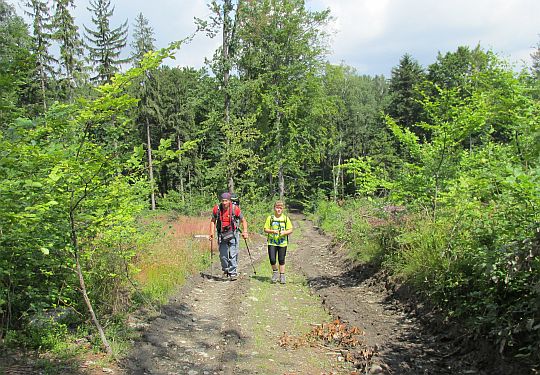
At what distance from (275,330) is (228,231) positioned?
344cm

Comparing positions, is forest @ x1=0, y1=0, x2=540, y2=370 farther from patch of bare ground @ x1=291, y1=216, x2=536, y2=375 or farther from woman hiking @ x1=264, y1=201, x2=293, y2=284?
woman hiking @ x1=264, y1=201, x2=293, y2=284

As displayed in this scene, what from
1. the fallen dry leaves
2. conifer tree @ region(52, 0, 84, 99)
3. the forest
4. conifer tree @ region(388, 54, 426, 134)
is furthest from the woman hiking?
conifer tree @ region(388, 54, 426, 134)

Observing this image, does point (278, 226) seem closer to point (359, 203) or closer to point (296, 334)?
point (296, 334)

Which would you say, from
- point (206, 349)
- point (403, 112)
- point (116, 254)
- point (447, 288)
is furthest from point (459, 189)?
point (403, 112)

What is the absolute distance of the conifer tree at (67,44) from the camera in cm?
2884

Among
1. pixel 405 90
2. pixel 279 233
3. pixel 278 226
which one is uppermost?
pixel 405 90

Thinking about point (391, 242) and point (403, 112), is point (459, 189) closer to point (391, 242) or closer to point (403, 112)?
point (391, 242)

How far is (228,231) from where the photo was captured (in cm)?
913

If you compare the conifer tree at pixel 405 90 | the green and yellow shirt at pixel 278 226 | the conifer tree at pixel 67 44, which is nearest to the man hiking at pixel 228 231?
the green and yellow shirt at pixel 278 226

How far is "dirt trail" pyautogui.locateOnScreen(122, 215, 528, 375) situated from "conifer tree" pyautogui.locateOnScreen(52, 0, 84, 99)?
26.0 metres

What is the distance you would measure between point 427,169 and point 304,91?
24.8m

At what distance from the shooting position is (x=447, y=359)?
15.4ft

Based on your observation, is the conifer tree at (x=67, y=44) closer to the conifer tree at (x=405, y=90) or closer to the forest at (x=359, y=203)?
the forest at (x=359, y=203)

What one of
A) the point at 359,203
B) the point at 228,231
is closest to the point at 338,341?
the point at 228,231
